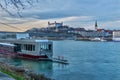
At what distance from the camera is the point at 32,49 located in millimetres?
56438

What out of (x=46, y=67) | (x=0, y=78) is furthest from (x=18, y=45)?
(x=0, y=78)

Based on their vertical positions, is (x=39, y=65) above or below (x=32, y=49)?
below

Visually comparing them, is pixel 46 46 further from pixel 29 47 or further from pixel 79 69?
pixel 79 69

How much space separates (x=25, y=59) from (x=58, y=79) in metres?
22.3

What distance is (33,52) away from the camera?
55344mm

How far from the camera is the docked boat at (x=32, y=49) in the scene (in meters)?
54.1

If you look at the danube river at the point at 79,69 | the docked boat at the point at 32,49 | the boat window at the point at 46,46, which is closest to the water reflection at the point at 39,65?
the danube river at the point at 79,69

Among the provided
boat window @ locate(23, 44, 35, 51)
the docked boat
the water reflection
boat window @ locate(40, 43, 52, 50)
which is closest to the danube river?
the water reflection

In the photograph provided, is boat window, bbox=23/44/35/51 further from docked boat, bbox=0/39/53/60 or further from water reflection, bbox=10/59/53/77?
water reflection, bbox=10/59/53/77

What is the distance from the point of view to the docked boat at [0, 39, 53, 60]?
5406 cm

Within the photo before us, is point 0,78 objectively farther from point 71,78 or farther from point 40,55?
point 40,55

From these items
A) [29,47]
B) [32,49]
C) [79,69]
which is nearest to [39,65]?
[79,69]

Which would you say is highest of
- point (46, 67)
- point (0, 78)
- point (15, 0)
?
point (15, 0)

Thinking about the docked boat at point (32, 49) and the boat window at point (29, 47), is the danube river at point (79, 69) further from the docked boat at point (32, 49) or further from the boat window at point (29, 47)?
the boat window at point (29, 47)
